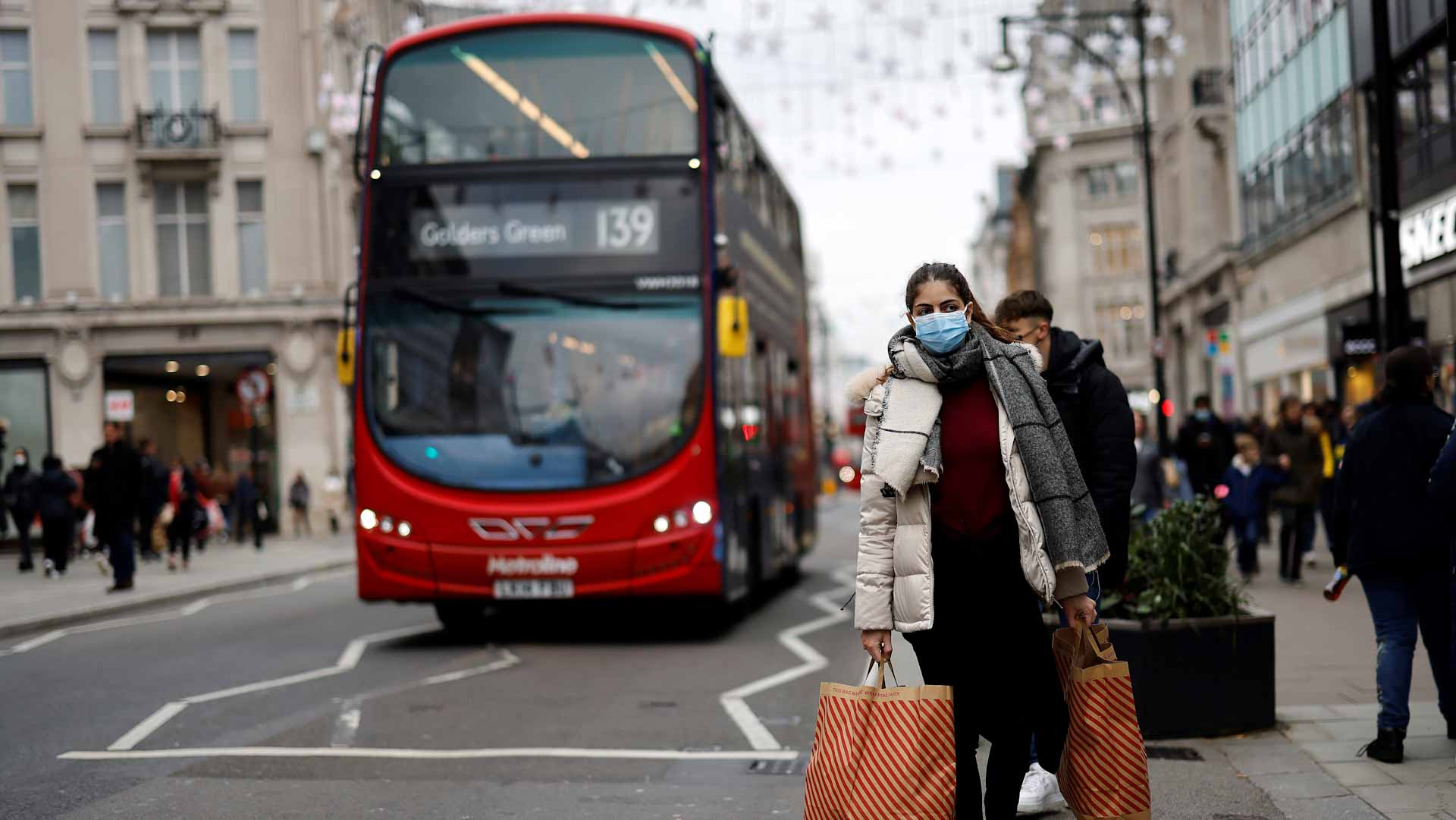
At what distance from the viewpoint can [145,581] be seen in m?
20.8

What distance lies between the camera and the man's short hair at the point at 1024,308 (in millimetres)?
5734

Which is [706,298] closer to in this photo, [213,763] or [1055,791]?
[213,763]

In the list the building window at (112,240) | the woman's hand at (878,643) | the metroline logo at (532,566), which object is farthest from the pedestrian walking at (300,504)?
the woman's hand at (878,643)

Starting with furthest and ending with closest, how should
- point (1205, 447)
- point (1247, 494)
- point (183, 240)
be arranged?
point (183, 240) → point (1205, 447) → point (1247, 494)

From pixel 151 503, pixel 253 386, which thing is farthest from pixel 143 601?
pixel 253 386

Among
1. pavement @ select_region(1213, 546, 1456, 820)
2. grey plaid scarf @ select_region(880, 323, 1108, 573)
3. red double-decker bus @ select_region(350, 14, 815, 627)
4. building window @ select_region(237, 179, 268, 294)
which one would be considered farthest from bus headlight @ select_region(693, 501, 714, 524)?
building window @ select_region(237, 179, 268, 294)

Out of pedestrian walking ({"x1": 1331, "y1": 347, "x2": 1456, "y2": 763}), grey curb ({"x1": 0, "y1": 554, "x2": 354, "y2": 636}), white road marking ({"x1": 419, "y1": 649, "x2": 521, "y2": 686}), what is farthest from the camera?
grey curb ({"x1": 0, "y1": 554, "x2": 354, "y2": 636})

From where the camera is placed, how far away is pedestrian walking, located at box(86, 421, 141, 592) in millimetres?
18062

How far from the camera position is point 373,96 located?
12109 mm

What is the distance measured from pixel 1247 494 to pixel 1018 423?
12499 mm

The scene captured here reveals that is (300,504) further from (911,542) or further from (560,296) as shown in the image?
(911,542)

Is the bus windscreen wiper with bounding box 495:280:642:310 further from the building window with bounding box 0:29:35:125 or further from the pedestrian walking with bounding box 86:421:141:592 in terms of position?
the building window with bounding box 0:29:35:125

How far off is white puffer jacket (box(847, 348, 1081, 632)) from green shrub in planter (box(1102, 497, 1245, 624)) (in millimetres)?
2846

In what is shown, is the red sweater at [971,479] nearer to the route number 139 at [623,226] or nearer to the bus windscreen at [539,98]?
the route number 139 at [623,226]
